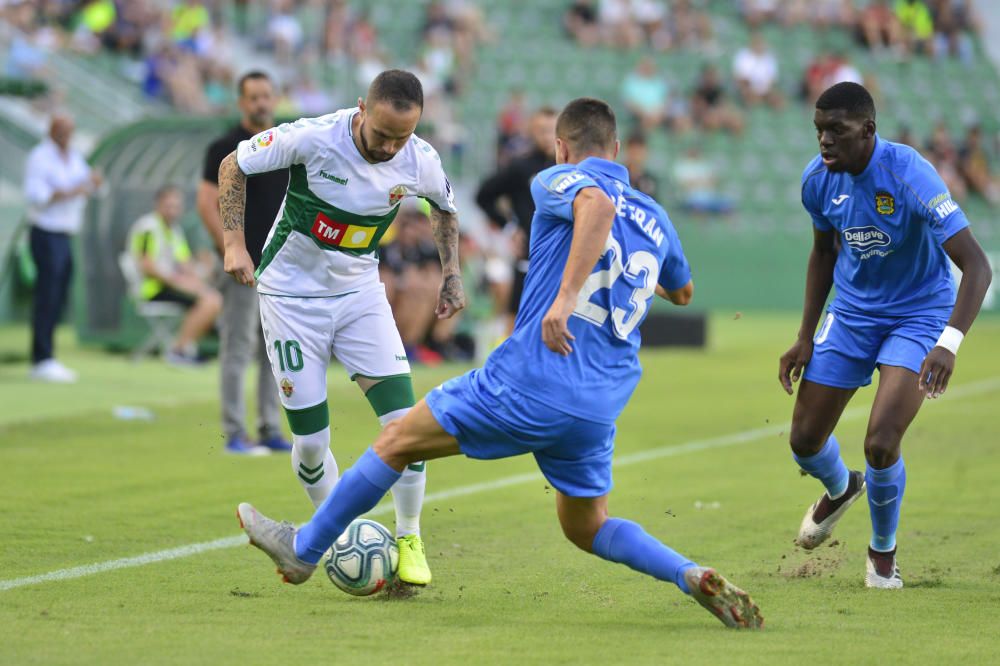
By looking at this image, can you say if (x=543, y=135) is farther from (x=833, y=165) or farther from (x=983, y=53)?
(x=983, y=53)

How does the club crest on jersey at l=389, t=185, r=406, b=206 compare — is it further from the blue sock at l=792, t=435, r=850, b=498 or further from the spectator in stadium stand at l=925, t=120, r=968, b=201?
the spectator in stadium stand at l=925, t=120, r=968, b=201

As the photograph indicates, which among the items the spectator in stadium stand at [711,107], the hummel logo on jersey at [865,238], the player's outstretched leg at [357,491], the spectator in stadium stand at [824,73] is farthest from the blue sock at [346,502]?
the spectator in stadium stand at [824,73]

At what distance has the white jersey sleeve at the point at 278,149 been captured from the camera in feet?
22.9

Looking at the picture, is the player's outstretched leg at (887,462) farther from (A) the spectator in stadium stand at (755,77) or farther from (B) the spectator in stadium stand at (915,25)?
(B) the spectator in stadium stand at (915,25)

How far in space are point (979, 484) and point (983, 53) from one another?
28386mm

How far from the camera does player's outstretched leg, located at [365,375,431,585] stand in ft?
22.9

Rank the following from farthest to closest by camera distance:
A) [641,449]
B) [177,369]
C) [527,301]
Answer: [177,369], [641,449], [527,301]

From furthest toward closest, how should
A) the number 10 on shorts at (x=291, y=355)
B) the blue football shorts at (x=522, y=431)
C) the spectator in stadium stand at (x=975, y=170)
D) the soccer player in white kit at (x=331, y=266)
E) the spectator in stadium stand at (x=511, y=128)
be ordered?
the spectator in stadium stand at (x=975, y=170) < the spectator in stadium stand at (x=511, y=128) < the number 10 on shorts at (x=291, y=355) < the soccer player in white kit at (x=331, y=266) < the blue football shorts at (x=522, y=431)

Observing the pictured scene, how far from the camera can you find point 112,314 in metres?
19.9

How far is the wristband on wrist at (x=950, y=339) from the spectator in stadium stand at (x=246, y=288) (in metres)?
4.81

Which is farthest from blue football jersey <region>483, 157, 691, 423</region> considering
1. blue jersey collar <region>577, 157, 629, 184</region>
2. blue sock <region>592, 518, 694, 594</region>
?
blue sock <region>592, 518, 694, 594</region>

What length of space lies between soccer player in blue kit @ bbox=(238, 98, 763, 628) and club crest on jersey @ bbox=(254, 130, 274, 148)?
148cm

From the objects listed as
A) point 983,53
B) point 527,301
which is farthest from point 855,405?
point 983,53

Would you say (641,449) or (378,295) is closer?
(378,295)
